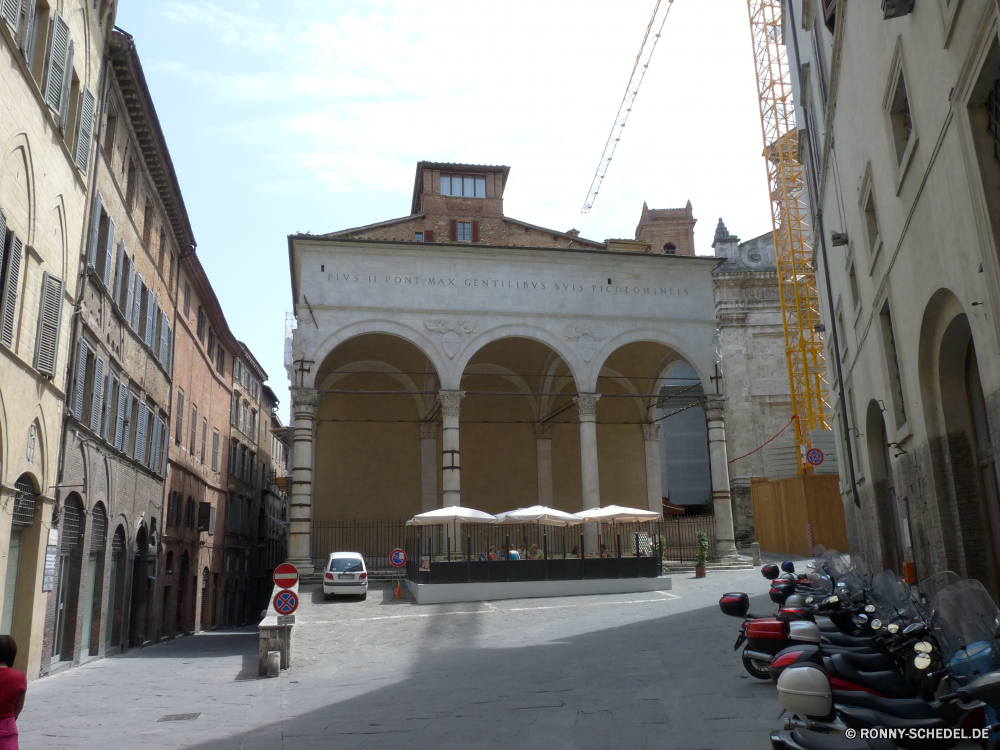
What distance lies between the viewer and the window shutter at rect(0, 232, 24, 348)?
9.99 meters

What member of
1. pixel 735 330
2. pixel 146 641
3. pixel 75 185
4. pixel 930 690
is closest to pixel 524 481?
pixel 735 330

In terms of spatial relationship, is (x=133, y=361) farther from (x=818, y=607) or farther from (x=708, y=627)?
(x=818, y=607)

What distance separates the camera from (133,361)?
17.3m

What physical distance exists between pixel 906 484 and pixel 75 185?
12836 mm

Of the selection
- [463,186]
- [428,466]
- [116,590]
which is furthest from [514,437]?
[116,590]

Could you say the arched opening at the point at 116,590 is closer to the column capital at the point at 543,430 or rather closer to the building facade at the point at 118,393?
the building facade at the point at 118,393

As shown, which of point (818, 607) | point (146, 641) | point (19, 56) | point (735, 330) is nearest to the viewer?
point (818, 607)

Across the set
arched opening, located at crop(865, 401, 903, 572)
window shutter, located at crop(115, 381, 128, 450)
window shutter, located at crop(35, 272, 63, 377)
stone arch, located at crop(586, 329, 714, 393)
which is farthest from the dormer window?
window shutter, located at crop(35, 272, 63, 377)

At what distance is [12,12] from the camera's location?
31.4 ft

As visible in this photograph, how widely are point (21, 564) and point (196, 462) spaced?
1372cm

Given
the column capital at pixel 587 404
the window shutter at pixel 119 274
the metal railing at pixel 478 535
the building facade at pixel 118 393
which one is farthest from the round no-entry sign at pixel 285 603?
the metal railing at pixel 478 535

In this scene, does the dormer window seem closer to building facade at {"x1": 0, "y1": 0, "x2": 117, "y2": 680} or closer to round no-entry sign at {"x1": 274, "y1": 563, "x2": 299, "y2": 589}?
building facade at {"x1": 0, "y1": 0, "x2": 117, "y2": 680}

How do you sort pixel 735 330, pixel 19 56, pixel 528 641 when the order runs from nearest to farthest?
1. pixel 19 56
2. pixel 528 641
3. pixel 735 330

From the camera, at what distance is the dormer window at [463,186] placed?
33969 millimetres
